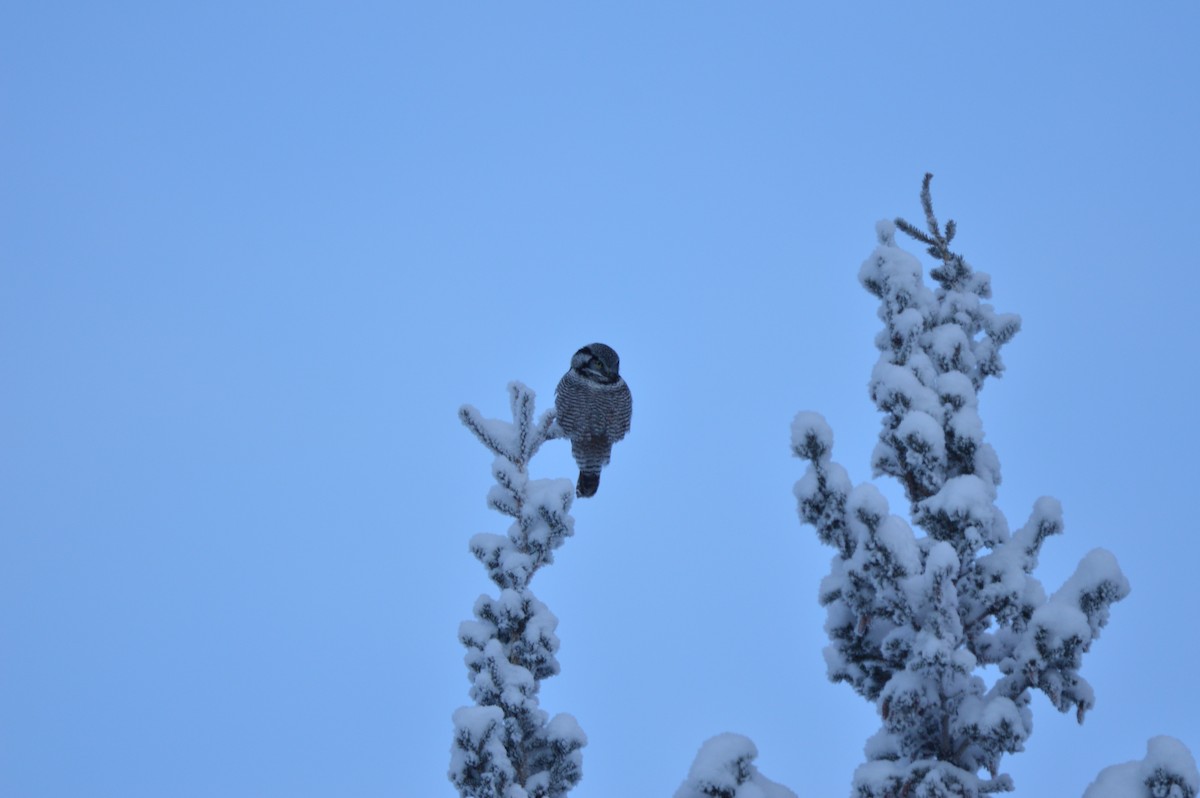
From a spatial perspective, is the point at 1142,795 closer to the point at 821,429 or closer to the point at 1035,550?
the point at 1035,550

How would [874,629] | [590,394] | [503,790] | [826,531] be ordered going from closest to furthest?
1. [826,531]
2. [874,629]
3. [503,790]
4. [590,394]

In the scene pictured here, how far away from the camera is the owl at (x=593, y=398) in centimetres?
1442

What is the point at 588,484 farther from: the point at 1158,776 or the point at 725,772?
the point at 1158,776

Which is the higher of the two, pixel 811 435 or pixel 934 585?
pixel 811 435

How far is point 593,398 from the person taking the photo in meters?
14.5

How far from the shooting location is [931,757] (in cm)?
793

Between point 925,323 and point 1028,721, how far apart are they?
3.22m

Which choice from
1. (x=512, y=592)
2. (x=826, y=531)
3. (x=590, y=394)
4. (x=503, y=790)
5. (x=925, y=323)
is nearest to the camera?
(x=826, y=531)

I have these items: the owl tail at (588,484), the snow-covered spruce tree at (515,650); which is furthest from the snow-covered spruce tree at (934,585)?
the owl tail at (588,484)

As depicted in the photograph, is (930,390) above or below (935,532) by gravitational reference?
above

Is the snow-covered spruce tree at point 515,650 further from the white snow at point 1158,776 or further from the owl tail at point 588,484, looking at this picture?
the white snow at point 1158,776

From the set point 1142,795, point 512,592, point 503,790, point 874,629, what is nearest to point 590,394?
point 512,592

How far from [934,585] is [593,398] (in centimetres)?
766

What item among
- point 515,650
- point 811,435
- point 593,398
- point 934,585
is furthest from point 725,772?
point 593,398
